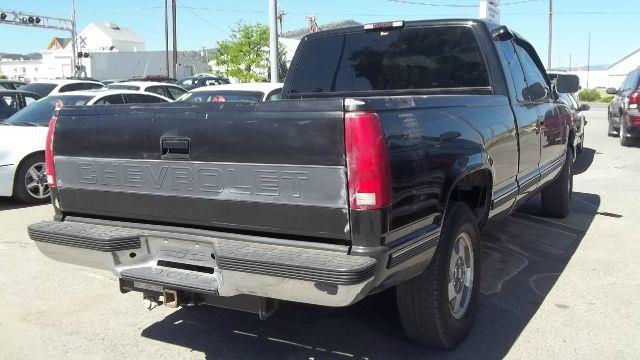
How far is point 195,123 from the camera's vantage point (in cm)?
309

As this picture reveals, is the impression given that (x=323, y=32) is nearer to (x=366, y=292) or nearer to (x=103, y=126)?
(x=103, y=126)

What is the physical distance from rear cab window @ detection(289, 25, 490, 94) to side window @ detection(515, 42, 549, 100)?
0.66 m

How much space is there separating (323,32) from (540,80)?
2126 mm

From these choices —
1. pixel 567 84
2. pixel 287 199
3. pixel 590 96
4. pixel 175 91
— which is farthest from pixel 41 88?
pixel 590 96

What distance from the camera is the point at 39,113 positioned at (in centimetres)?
918

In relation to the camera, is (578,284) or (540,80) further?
(540,80)

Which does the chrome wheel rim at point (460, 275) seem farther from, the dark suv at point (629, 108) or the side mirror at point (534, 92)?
the dark suv at point (629, 108)

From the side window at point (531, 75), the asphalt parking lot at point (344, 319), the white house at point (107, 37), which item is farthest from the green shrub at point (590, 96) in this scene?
the white house at point (107, 37)

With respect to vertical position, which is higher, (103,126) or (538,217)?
Answer: (103,126)

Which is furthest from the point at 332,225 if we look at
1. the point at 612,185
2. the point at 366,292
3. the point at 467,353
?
the point at 612,185

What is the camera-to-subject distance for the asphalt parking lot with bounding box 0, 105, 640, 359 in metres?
3.69

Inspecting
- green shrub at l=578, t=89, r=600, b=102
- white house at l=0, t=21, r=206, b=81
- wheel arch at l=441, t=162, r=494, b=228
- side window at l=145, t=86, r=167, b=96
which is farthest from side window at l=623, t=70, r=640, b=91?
white house at l=0, t=21, r=206, b=81

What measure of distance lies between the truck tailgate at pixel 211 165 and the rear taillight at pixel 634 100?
40.4 feet

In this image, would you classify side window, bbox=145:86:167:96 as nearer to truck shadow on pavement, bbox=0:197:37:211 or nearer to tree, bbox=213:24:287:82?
truck shadow on pavement, bbox=0:197:37:211
